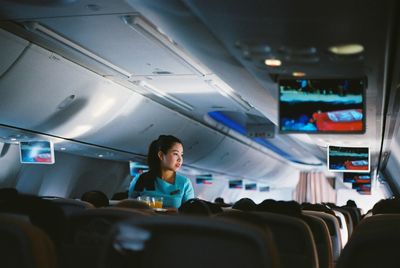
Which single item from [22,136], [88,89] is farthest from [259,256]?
[22,136]

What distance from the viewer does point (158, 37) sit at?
789 cm

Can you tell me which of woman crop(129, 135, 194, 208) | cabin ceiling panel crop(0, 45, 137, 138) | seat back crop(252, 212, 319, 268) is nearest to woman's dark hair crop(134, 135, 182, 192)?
woman crop(129, 135, 194, 208)

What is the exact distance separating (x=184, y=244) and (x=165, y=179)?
4.17 metres

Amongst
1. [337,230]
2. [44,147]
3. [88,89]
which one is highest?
[88,89]

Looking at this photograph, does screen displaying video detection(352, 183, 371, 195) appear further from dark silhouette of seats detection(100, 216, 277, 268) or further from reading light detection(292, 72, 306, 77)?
dark silhouette of seats detection(100, 216, 277, 268)

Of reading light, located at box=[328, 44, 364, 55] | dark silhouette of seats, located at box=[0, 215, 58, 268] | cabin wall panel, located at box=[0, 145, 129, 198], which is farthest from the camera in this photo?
cabin wall panel, located at box=[0, 145, 129, 198]

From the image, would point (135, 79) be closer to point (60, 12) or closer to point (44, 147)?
point (44, 147)

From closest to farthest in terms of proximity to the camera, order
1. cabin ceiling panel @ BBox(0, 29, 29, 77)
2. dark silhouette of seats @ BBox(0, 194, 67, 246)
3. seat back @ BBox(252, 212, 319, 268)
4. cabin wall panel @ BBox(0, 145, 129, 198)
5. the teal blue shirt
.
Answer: dark silhouette of seats @ BBox(0, 194, 67, 246)
seat back @ BBox(252, 212, 319, 268)
the teal blue shirt
cabin ceiling panel @ BBox(0, 29, 29, 77)
cabin wall panel @ BBox(0, 145, 129, 198)

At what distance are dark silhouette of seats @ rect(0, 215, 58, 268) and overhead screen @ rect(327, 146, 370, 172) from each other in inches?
523

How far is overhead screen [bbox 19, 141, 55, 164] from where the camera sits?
12375mm

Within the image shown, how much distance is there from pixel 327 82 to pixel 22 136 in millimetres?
6575

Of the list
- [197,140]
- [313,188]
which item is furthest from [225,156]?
[313,188]

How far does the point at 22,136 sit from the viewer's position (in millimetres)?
11680

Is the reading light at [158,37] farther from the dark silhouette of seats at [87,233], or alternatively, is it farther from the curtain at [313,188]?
the curtain at [313,188]
